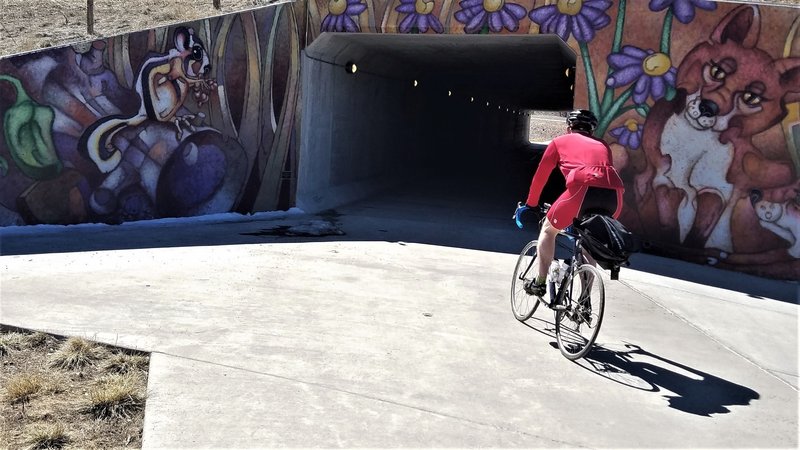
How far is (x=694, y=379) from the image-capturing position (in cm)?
518

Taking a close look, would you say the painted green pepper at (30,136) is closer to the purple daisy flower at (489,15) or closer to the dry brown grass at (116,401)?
the dry brown grass at (116,401)

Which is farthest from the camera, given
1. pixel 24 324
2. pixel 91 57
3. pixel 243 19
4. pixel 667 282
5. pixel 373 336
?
pixel 243 19

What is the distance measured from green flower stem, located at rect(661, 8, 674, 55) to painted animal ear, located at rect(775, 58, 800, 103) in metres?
1.43

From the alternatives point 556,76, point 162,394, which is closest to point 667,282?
point 162,394

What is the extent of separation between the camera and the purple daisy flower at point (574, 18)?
33.2 ft

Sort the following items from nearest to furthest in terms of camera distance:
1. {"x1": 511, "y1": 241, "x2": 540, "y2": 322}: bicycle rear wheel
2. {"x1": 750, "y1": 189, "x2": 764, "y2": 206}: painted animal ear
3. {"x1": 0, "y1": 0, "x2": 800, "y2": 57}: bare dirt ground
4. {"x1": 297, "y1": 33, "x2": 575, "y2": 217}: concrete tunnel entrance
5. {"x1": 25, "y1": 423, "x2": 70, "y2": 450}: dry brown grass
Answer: {"x1": 25, "y1": 423, "x2": 70, "y2": 450}: dry brown grass → {"x1": 511, "y1": 241, "x2": 540, "y2": 322}: bicycle rear wheel → {"x1": 750, "y1": 189, "x2": 764, "y2": 206}: painted animal ear → {"x1": 297, "y1": 33, "x2": 575, "y2": 217}: concrete tunnel entrance → {"x1": 0, "y1": 0, "x2": 800, "y2": 57}: bare dirt ground

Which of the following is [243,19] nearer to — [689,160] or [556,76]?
[689,160]

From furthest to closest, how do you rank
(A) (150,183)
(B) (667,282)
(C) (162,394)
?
1. (A) (150,183)
2. (B) (667,282)
3. (C) (162,394)

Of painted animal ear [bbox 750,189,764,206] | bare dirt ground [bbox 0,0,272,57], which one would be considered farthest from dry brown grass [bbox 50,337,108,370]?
bare dirt ground [bbox 0,0,272,57]

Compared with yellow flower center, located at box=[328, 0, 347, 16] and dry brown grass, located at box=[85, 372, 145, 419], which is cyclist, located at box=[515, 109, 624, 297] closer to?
dry brown grass, located at box=[85, 372, 145, 419]

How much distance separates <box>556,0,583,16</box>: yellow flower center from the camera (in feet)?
33.5

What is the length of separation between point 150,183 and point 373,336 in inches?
234

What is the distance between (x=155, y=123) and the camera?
10078mm

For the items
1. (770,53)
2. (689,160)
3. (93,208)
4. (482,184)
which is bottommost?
(482,184)
